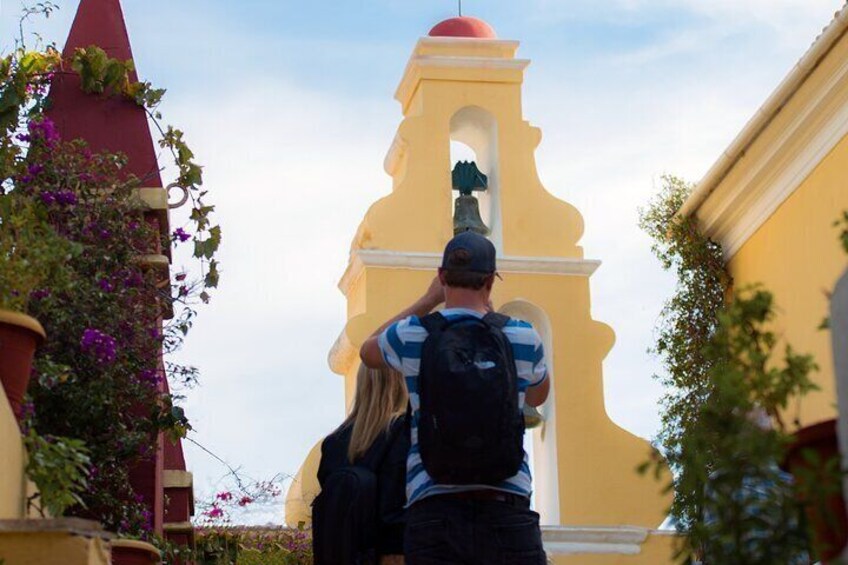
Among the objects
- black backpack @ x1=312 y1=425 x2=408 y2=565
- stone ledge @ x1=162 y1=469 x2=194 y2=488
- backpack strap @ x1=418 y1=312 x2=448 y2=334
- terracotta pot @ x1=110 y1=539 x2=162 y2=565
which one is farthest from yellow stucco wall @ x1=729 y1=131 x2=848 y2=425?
backpack strap @ x1=418 y1=312 x2=448 y2=334

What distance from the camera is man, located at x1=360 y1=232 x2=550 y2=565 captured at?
496 cm

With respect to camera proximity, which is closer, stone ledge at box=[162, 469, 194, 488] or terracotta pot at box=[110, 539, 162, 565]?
terracotta pot at box=[110, 539, 162, 565]

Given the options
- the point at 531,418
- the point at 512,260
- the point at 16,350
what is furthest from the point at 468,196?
the point at 16,350

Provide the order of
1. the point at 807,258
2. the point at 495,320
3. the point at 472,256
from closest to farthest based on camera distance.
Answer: the point at 495,320 → the point at 472,256 → the point at 807,258

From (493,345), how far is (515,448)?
29 cm

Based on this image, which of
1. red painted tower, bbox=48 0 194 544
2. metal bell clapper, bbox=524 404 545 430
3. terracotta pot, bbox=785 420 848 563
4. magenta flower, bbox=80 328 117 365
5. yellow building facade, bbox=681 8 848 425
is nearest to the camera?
terracotta pot, bbox=785 420 848 563

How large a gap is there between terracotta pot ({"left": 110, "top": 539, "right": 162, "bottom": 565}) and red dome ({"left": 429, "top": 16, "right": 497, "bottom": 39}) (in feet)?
35.6

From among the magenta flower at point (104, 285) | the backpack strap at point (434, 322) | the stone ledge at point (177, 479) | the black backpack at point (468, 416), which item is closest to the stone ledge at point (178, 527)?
the stone ledge at point (177, 479)

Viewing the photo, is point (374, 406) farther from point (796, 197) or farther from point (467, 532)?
point (796, 197)

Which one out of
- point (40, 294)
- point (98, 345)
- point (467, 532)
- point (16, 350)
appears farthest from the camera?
point (98, 345)

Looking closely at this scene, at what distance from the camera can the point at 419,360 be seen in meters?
5.21

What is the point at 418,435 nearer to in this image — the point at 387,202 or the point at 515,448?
the point at 515,448

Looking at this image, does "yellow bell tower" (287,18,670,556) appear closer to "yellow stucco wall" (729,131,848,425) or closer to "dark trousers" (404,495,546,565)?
"yellow stucco wall" (729,131,848,425)

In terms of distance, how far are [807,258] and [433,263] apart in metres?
4.49
